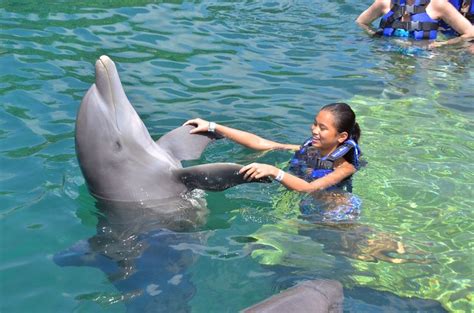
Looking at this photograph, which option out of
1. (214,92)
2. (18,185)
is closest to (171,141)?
(18,185)

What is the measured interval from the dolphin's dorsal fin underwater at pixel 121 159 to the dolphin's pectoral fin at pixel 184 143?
0.45m

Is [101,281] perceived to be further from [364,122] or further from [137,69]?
[137,69]

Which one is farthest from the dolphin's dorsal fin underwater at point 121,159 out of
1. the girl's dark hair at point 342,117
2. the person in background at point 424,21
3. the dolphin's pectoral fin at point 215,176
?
the person in background at point 424,21

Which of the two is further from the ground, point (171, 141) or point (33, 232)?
point (171, 141)

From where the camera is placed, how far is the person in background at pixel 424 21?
10.4 metres

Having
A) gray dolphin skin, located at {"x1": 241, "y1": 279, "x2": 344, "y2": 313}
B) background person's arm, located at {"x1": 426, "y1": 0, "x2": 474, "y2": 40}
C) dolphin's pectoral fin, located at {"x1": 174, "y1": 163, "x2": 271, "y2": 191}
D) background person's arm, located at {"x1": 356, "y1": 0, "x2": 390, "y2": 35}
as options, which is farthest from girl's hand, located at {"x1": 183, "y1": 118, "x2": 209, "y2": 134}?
background person's arm, located at {"x1": 426, "y1": 0, "x2": 474, "y2": 40}

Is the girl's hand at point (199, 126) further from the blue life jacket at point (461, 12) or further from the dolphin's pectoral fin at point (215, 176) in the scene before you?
the blue life jacket at point (461, 12)

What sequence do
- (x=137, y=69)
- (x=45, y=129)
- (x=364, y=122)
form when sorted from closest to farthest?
(x=45, y=129) → (x=364, y=122) → (x=137, y=69)

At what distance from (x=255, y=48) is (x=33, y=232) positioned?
5542mm

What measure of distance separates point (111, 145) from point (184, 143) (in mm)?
963

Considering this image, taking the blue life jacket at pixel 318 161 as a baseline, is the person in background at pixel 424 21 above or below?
above

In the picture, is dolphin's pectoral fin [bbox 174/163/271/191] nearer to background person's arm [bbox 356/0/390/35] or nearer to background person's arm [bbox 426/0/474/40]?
background person's arm [bbox 426/0/474/40]

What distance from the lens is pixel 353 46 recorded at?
33.1ft

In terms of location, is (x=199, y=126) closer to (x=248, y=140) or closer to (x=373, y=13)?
(x=248, y=140)
